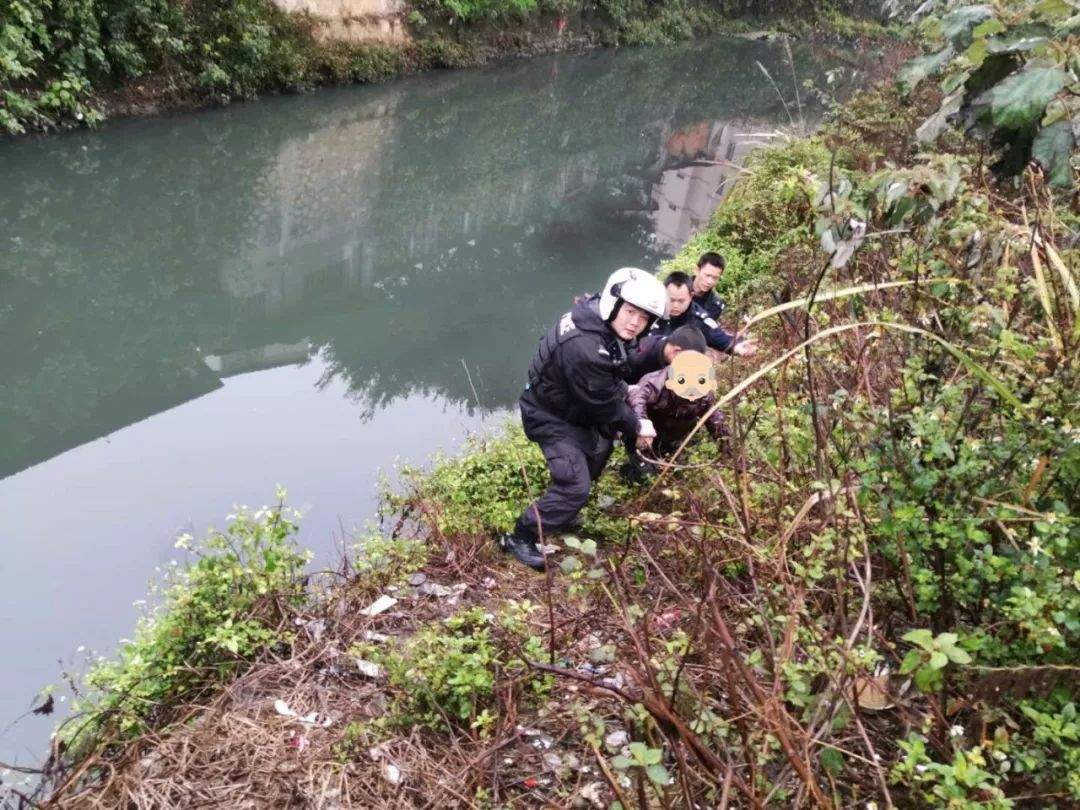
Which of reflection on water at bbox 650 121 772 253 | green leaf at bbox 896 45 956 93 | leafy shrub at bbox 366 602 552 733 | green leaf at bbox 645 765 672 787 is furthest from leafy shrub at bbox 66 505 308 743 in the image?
reflection on water at bbox 650 121 772 253

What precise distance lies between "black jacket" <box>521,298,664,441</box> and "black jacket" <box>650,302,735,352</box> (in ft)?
3.12

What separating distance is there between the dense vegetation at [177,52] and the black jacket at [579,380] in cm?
930

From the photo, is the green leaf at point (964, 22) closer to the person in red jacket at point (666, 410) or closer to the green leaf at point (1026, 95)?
the green leaf at point (1026, 95)

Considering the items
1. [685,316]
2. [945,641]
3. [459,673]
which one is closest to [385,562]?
[459,673]

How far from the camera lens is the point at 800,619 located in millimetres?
2303

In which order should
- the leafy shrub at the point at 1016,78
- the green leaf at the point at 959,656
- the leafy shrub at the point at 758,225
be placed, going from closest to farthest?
the green leaf at the point at 959,656
the leafy shrub at the point at 1016,78
the leafy shrub at the point at 758,225

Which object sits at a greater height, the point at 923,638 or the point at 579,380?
the point at 923,638

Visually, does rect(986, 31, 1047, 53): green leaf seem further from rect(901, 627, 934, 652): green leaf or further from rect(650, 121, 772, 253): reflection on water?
rect(650, 121, 772, 253): reflection on water

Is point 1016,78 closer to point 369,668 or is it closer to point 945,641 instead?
point 945,641

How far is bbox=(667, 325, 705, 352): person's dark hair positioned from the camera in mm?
4410

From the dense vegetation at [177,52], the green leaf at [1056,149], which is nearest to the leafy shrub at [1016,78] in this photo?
the green leaf at [1056,149]

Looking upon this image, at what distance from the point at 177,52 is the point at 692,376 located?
12595mm

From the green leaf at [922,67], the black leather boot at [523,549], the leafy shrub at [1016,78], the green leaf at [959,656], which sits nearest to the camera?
the green leaf at [959,656]

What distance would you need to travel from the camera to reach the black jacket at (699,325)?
4.98m
